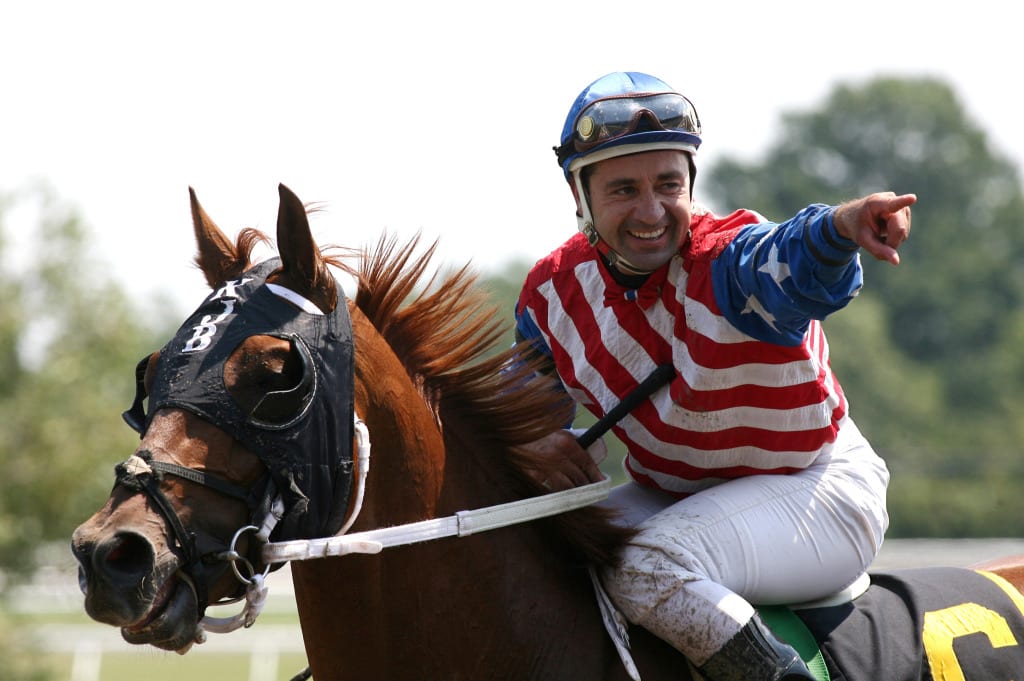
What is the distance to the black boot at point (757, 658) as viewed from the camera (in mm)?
3805

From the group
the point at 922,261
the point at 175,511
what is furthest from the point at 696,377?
the point at 922,261

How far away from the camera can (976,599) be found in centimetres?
471

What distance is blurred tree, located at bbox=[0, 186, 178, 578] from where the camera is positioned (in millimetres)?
20250

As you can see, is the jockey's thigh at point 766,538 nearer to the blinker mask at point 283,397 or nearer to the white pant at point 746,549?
the white pant at point 746,549

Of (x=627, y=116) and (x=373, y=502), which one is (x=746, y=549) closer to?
(x=373, y=502)

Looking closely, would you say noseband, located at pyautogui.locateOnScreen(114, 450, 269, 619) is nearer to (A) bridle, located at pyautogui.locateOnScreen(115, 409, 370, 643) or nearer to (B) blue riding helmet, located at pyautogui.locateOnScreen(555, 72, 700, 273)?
(A) bridle, located at pyautogui.locateOnScreen(115, 409, 370, 643)

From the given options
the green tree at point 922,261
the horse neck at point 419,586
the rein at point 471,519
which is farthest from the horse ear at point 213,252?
the green tree at point 922,261

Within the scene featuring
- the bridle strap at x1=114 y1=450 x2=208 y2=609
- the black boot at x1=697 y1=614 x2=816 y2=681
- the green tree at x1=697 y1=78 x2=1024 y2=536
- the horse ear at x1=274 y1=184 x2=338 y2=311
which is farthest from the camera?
the green tree at x1=697 y1=78 x2=1024 y2=536

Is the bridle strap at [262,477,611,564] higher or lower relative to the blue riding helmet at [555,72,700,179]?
lower

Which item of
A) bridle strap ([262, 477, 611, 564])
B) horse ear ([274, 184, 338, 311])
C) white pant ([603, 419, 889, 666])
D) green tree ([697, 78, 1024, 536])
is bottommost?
green tree ([697, 78, 1024, 536])

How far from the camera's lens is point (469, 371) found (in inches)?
166

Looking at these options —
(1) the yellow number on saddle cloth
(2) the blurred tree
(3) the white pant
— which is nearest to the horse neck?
(3) the white pant

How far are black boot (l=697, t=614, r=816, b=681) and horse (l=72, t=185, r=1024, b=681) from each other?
0.76 feet

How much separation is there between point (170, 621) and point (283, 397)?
0.63 metres
